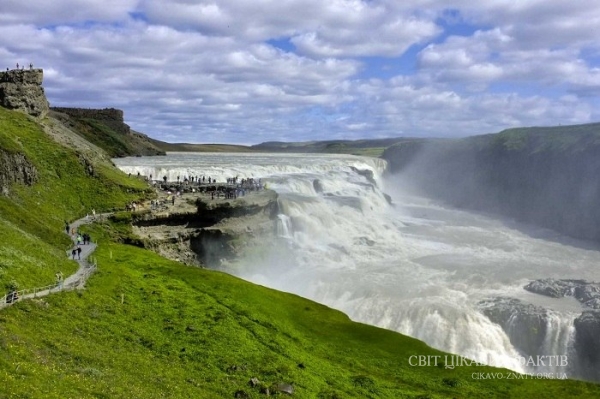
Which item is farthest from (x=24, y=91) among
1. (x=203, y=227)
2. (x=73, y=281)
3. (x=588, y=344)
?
(x=588, y=344)

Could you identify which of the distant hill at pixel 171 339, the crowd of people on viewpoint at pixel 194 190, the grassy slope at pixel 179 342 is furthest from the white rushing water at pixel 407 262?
the grassy slope at pixel 179 342

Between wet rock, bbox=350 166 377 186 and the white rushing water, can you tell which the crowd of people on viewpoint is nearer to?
the white rushing water

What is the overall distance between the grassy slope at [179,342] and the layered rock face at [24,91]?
30.0 m

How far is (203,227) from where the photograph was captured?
6850 cm

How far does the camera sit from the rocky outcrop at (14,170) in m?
54.4

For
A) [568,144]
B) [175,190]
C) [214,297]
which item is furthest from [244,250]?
[568,144]

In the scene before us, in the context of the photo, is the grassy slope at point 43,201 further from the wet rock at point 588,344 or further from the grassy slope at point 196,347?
the wet rock at point 588,344

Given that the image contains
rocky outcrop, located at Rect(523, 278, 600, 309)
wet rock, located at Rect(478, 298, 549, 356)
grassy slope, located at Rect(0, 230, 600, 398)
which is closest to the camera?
grassy slope, located at Rect(0, 230, 600, 398)

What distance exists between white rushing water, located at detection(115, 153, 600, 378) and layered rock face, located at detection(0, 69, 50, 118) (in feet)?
67.9

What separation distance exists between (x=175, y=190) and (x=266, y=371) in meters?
56.1

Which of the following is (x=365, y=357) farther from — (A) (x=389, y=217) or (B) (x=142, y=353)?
(A) (x=389, y=217)

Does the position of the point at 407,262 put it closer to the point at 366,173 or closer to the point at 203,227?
the point at 203,227

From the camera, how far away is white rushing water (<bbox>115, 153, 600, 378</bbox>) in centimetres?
4941

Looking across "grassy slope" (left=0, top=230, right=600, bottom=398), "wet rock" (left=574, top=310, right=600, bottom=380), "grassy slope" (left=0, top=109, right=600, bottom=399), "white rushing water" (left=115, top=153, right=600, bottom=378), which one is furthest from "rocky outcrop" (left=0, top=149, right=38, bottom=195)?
"wet rock" (left=574, top=310, right=600, bottom=380)
